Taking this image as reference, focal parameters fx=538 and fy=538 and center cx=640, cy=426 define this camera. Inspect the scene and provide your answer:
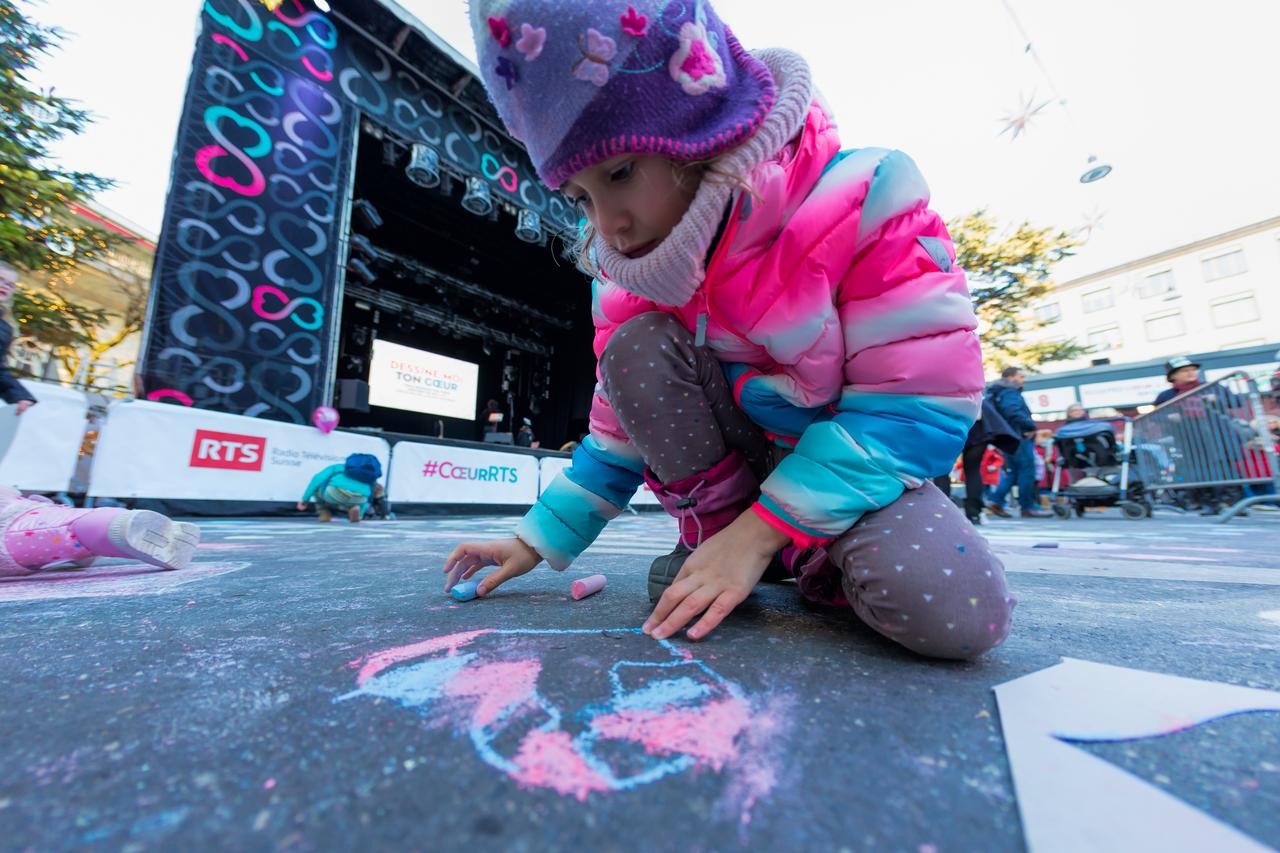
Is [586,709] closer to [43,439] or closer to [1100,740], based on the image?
[1100,740]

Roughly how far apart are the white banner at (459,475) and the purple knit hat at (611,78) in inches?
155

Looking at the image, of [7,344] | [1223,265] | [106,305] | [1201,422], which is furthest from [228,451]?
[1223,265]

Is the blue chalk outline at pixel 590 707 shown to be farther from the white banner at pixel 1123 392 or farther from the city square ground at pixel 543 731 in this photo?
the white banner at pixel 1123 392

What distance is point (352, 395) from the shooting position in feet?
18.6

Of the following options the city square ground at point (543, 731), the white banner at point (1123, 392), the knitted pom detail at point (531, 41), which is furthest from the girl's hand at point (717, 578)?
the white banner at point (1123, 392)

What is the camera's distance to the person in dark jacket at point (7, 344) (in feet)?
6.33

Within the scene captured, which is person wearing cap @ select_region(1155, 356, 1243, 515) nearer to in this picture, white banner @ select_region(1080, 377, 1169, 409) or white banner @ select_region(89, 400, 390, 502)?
white banner @ select_region(89, 400, 390, 502)

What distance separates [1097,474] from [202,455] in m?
6.30

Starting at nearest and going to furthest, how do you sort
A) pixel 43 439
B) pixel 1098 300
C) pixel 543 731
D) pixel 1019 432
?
pixel 543 731 < pixel 43 439 < pixel 1019 432 < pixel 1098 300

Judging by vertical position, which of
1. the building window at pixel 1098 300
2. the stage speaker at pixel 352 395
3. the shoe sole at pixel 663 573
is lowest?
the shoe sole at pixel 663 573

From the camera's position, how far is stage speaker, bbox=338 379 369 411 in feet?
18.6

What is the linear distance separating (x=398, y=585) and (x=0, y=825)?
68 centimetres

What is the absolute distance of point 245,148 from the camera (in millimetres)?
3908

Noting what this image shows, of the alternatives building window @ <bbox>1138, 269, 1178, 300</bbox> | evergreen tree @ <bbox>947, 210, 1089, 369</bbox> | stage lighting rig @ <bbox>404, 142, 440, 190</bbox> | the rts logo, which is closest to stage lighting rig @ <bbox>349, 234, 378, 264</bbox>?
stage lighting rig @ <bbox>404, 142, 440, 190</bbox>
